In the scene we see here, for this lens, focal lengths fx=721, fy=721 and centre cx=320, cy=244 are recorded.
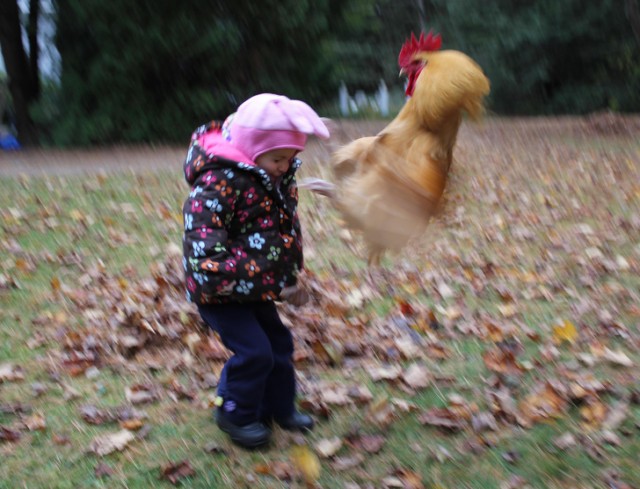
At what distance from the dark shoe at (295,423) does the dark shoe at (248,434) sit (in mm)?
169

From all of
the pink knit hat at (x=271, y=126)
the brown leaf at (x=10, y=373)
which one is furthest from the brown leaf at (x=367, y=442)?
the brown leaf at (x=10, y=373)

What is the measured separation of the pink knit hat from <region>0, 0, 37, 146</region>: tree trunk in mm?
10152

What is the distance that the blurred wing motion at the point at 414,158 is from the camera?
309 cm

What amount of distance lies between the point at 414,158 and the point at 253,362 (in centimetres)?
116

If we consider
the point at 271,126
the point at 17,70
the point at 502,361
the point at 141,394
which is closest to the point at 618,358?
the point at 502,361

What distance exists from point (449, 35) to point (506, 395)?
15854mm

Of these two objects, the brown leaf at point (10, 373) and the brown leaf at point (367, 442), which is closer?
the brown leaf at point (367, 442)

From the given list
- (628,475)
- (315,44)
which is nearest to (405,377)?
(628,475)

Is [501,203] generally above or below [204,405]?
below

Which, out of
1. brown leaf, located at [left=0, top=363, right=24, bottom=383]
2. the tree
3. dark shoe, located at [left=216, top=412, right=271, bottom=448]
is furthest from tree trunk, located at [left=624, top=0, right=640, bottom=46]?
brown leaf, located at [left=0, top=363, right=24, bottom=383]

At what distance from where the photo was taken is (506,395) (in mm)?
3887

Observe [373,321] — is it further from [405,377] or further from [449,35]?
[449,35]

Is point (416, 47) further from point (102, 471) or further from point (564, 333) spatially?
point (102, 471)

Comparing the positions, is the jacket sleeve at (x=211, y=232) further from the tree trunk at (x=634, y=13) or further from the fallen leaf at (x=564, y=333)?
the tree trunk at (x=634, y=13)
